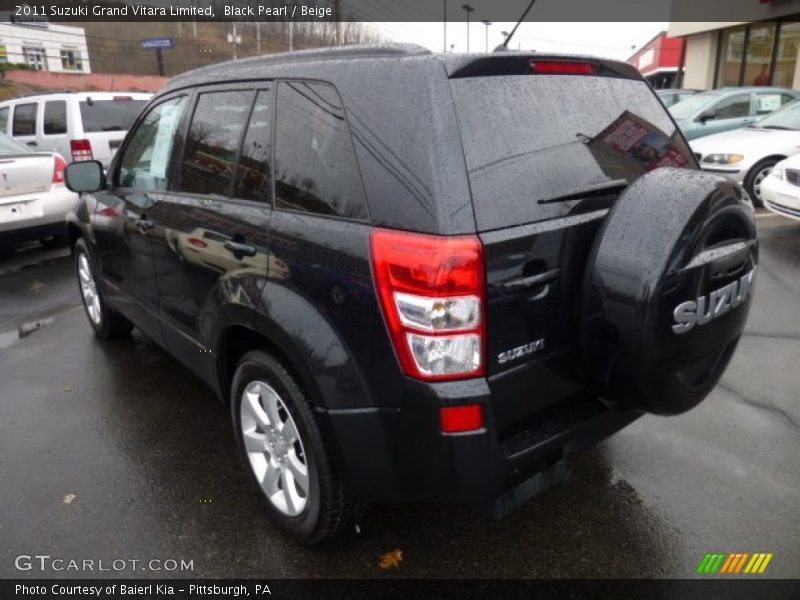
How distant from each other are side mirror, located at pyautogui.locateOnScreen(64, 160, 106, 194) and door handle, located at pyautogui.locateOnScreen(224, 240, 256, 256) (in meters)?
1.92

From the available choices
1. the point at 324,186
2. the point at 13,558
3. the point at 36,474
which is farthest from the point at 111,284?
the point at 324,186

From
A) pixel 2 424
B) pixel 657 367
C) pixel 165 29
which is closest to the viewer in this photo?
pixel 657 367

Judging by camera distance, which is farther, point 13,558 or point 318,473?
point 13,558

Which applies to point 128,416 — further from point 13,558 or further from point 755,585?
point 755,585

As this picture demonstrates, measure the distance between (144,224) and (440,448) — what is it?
221cm

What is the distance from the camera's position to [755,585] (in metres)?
2.20

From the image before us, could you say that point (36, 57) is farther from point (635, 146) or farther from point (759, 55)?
point (635, 146)

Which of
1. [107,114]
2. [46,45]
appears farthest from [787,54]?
[46,45]

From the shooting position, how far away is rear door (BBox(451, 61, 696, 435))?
1.85 metres

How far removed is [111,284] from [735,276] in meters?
3.54

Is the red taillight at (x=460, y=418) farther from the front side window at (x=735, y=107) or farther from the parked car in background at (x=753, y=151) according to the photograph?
the front side window at (x=735, y=107)

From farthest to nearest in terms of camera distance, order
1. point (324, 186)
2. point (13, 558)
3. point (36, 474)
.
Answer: point (36, 474)
point (13, 558)
point (324, 186)

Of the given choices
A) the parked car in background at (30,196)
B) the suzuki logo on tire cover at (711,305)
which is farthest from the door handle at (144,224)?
the parked car in background at (30,196)

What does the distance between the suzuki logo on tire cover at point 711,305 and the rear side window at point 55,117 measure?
33.8 feet
